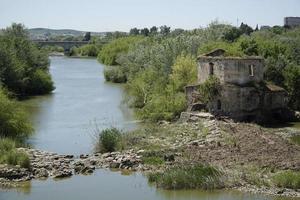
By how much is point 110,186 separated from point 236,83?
779 inches

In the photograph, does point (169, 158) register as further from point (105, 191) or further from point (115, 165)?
point (105, 191)

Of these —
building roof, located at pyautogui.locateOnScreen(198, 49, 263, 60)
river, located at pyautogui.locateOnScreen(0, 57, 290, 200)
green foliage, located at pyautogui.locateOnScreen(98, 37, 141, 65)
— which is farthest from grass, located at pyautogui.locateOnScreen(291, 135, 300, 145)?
green foliage, located at pyautogui.locateOnScreen(98, 37, 141, 65)

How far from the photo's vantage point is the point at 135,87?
2233 inches

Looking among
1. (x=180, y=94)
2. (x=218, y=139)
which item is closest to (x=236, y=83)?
(x=180, y=94)

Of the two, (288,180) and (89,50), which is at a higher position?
(288,180)

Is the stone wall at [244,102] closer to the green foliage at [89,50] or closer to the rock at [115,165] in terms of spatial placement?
the rock at [115,165]

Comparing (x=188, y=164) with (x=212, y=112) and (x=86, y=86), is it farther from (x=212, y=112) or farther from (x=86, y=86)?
(x=86, y=86)

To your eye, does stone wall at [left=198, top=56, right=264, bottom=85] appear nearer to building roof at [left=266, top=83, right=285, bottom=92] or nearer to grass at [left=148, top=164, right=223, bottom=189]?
building roof at [left=266, top=83, right=285, bottom=92]

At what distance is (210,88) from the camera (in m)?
46.3

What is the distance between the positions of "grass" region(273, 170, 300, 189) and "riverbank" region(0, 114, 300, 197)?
279 mm

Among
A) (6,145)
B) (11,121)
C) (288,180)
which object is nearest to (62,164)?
(6,145)

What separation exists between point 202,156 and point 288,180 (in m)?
A: 6.67

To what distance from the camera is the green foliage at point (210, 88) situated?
152 ft

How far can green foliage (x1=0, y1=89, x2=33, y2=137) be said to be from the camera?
37.3 meters
